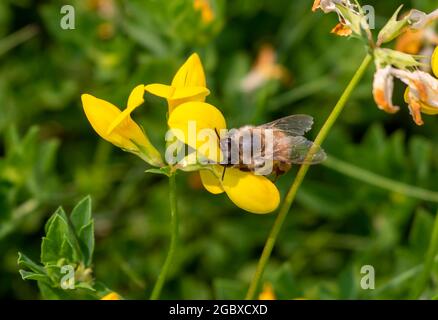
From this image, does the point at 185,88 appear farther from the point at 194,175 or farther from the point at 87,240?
the point at 194,175

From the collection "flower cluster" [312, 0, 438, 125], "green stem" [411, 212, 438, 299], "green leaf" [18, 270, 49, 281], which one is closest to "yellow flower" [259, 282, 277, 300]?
"green stem" [411, 212, 438, 299]

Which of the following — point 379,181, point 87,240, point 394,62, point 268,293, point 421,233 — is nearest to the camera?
point 394,62

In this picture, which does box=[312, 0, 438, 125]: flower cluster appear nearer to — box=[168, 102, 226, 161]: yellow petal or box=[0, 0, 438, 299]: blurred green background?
box=[168, 102, 226, 161]: yellow petal

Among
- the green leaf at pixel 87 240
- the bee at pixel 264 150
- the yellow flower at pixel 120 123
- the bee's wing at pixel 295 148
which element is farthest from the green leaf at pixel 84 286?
the bee's wing at pixel 295 148

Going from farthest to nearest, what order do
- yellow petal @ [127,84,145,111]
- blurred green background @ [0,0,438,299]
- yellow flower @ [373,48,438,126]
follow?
blurred green background @ [0,0,438,299]
yellow petal @ [127,84,145,111]
yellow flower @ [373,48,438,126]

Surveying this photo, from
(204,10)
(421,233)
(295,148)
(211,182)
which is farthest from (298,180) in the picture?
(204,10)

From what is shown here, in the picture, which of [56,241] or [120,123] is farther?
[56,241]
